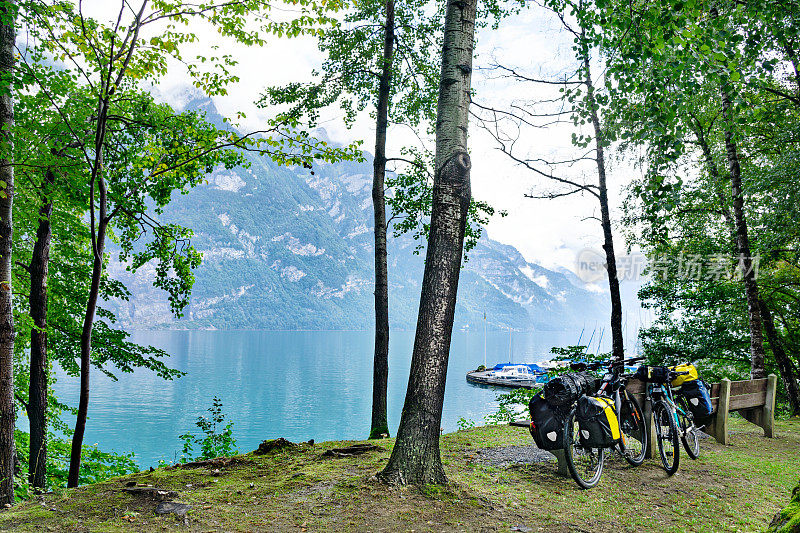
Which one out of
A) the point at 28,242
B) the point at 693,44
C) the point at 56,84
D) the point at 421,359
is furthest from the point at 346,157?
the point at 28,242

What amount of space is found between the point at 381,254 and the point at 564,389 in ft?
18.3

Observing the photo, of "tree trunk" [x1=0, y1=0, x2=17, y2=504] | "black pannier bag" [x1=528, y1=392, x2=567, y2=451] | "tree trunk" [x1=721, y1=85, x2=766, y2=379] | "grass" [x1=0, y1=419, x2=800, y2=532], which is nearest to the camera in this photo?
"grass" [x1=0, y1=419, x2=800, y2=532]

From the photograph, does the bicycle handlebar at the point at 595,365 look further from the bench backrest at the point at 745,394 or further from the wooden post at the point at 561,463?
the bench backrest at the point at 745,394

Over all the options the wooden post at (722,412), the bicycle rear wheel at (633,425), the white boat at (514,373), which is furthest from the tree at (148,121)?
the white boat at (514,373)

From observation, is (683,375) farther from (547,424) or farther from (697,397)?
(547,424)

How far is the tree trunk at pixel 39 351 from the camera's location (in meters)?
9.30

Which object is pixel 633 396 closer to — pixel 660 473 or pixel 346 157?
pixel 660 473

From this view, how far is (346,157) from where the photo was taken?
18.9ft

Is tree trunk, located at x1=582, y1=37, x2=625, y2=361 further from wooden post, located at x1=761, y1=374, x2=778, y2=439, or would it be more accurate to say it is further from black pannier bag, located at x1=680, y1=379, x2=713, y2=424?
black pannier bag, located at x1=680, y1=379, x2=713, y2=424

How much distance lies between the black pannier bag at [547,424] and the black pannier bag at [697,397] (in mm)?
2899

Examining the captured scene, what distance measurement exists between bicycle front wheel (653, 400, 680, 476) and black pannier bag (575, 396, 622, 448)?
1.21m

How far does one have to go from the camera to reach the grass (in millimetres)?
3857

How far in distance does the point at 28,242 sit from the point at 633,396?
12897 millimetres

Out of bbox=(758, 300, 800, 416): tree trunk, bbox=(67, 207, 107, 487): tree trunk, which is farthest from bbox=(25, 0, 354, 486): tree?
bbox=(758, 300, 800, 416): tree trunk
